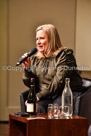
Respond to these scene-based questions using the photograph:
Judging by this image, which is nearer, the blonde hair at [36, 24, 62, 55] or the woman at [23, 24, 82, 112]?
the woman at [23, 24, 82, 112]

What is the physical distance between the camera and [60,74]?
304 cm

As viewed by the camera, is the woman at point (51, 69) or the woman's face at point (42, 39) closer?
the woman at point (51, 69)

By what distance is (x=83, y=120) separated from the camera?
7.20 feet

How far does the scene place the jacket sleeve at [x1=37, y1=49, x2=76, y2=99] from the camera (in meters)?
3.04

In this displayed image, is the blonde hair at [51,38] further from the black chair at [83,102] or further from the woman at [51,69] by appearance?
the black chair at [83,102]

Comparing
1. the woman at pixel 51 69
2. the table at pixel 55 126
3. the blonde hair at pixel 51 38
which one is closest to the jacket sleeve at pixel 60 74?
the woman at pixel 51 69

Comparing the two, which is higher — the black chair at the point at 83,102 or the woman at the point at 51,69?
the woman at the point at 51,69

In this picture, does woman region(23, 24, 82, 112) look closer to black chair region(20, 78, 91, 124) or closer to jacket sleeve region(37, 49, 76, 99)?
jacket sleeve region(37, 49, 76, 99)

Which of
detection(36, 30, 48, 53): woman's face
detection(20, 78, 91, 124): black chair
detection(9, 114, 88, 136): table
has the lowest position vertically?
detection(9, 114, 88, 136): table

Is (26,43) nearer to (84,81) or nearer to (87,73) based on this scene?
(87,73)

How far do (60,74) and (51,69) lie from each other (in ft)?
0.45

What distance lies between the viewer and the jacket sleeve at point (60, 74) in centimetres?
304

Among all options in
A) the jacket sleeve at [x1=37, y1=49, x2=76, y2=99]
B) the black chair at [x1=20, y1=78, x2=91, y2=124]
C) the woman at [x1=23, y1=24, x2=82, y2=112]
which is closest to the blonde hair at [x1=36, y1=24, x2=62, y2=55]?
the woman at [x1=23, y1=24, x2=82, y2=112]

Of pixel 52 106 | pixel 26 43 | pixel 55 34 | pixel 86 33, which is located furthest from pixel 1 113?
pixel 52 106
